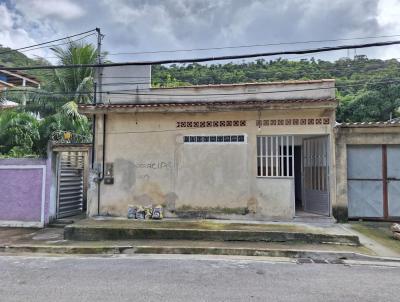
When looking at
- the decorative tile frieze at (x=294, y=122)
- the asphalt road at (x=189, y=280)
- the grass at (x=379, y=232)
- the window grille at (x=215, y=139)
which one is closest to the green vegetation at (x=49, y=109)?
the window grille at (x=215, y=139)

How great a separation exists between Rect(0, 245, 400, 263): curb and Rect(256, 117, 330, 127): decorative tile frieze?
414 cm

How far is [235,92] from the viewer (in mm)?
10852

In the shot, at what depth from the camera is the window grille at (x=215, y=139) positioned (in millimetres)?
10438

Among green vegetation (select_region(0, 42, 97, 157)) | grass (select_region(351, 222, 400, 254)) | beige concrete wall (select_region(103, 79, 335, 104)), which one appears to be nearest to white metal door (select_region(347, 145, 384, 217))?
grass (select_region(351, 222, 400, 254))

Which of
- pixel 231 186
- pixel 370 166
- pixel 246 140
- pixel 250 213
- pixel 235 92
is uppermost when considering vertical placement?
pixel 235 92

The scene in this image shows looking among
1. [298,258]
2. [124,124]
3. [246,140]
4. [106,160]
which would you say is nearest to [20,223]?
[106,160]

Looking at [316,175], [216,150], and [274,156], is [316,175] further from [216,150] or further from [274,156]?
[216,150]

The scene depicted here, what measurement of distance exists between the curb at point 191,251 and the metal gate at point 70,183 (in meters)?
3.77

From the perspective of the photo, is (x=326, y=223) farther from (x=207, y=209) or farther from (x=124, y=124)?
(x=124, y=124)

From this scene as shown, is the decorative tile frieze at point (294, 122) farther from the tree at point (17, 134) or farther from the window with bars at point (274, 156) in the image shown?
the tree at point (17, 134)

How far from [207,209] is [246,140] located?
2.41 metres

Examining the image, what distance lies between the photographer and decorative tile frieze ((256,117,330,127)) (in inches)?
400

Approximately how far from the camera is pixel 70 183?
12.5 meters

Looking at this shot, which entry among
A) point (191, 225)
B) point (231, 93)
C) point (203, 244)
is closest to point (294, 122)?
point (231, 93)
